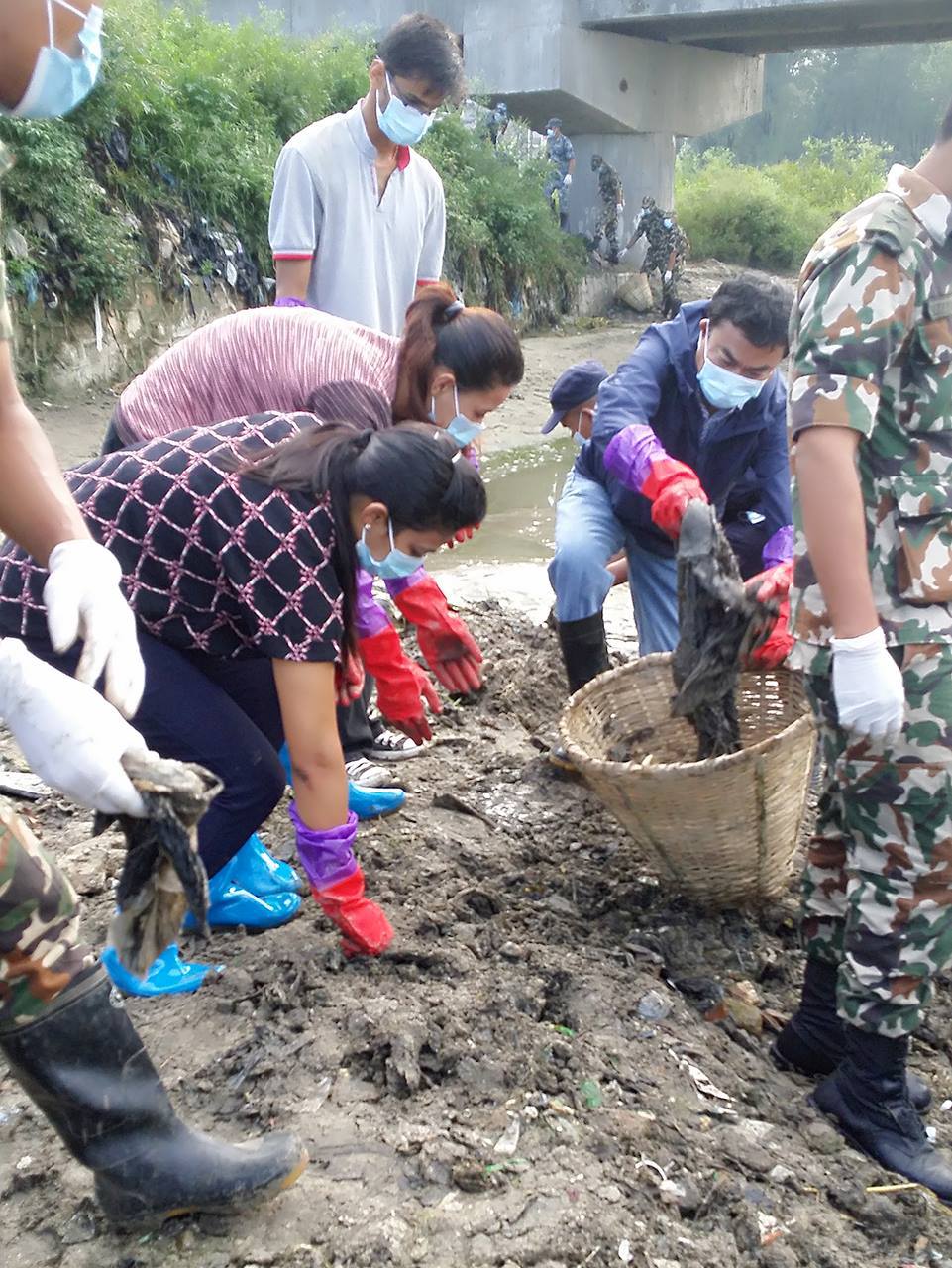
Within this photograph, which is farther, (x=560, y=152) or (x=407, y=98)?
(x=560, y=152)

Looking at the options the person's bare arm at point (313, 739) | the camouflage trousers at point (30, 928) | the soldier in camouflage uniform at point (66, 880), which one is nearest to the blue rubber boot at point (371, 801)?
the person's bare arm at point (313, 739)

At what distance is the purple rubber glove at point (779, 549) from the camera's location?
3359 millimetres

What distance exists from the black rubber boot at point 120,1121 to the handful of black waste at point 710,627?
1337mm

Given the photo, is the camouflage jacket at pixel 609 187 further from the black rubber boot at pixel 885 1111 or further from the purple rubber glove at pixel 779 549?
the black rubber boot at pixel 885 1111

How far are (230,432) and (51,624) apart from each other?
32.7 inches

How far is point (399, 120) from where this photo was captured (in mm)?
3484

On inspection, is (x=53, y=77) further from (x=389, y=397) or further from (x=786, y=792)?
(x=786, y=792)

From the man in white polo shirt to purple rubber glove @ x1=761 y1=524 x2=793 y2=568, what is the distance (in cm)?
131

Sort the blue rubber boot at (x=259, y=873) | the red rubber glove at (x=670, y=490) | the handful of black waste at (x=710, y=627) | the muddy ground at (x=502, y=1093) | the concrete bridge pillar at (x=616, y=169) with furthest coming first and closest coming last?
the concrete bridge pillar at (x=616, y=169) < the red rubber glove at (x=670, y=490) < the blue rubber boot at (x=259, y=873) < the handful of black waste at (x=710, y=627) < the muddy ground at (x=502, y=1093)

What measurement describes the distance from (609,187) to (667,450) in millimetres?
15279

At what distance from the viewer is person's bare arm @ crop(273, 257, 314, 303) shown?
357 cm

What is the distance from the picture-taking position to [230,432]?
2314 mm

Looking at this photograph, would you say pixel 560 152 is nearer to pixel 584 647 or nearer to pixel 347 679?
pixel 584 647

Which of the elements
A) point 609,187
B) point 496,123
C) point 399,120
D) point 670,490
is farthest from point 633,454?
point 609,187
